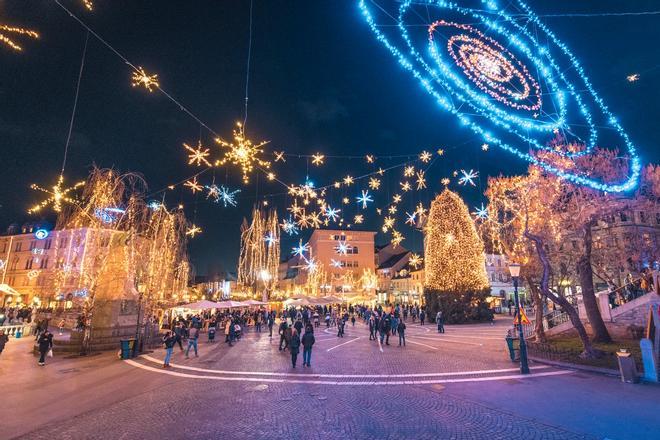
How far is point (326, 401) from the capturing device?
9016 millimetres

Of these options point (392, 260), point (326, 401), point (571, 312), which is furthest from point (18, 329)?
point (392, 260)

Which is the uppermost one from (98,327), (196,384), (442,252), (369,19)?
(369,19)

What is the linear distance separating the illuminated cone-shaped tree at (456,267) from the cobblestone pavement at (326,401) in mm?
16290

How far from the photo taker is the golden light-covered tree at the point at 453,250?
1204 inches

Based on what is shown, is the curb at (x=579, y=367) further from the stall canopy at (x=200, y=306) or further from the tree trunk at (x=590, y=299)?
the stall canopy at (x=200, y=306)

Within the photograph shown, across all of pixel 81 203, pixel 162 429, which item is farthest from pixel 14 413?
pixel 81 203

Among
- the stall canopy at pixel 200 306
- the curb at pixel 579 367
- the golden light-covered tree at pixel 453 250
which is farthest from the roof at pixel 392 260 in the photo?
the curb at pixel 579 367

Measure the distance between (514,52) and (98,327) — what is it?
23816mm

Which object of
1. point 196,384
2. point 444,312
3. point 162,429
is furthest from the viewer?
point 444,312

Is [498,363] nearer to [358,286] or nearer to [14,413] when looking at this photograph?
[14,413]

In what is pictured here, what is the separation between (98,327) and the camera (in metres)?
18.7

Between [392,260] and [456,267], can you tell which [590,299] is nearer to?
[456,267]

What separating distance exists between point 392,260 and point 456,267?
51.2m

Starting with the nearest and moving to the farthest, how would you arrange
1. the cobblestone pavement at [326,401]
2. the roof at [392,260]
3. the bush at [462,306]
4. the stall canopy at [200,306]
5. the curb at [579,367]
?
the cobblestone pavement at [326,401] < the curb at [579,367] < the stall canopy at [200,306] < the bush at [462,306] < the roof at [392,260]
